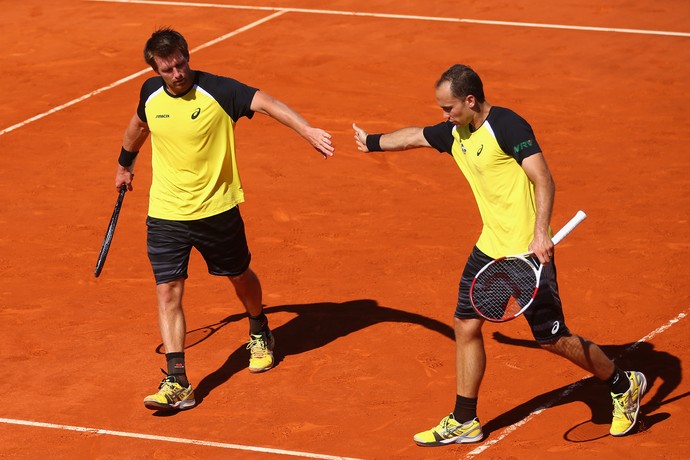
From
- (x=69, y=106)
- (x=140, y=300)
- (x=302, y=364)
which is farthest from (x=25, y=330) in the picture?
(x=69, y=106)

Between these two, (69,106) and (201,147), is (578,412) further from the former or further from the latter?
(69,106)

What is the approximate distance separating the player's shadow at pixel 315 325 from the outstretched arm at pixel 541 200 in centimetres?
258

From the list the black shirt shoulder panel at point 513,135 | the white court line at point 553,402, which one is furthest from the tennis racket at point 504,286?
the white court line at point 553,402

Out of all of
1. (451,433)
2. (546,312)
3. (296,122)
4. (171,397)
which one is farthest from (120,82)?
(546,312)

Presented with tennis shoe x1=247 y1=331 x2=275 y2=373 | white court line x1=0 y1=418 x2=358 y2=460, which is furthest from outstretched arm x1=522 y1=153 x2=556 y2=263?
tennis shoe x1=247 y1=331 x2=275 y2=373

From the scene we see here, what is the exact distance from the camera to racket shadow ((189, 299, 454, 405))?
10531 mm

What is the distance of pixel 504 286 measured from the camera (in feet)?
28.0

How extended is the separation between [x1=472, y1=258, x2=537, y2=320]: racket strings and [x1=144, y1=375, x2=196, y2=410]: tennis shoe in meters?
2.35

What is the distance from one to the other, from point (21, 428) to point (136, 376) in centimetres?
107

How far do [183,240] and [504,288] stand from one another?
99.2 inches

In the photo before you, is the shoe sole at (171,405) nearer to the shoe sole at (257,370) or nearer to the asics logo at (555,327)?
the shoe sole at (257,370)

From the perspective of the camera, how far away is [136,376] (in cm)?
1017

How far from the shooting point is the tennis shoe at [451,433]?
8.88 meters

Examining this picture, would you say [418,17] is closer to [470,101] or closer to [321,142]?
[321,142]
